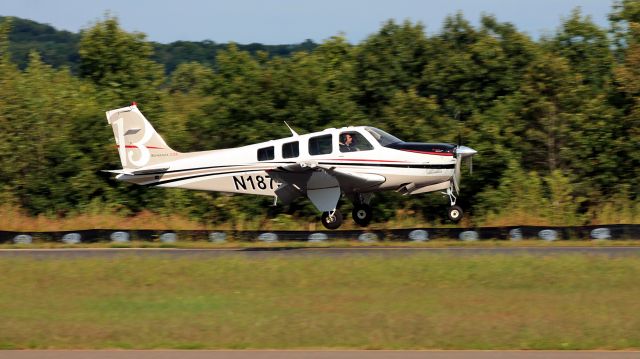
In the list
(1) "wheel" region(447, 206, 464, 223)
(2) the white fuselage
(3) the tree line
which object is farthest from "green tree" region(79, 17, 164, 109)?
(1) "wheel" region(447, 206, 464, 223)

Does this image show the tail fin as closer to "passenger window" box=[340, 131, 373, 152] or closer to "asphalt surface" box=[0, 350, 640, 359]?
"passenger window" box=[340, 131, 373, 152]

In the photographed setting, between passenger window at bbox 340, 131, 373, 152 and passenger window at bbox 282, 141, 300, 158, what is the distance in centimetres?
116

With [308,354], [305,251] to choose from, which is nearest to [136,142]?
[305,251]

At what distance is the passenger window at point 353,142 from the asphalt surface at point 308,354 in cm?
1343

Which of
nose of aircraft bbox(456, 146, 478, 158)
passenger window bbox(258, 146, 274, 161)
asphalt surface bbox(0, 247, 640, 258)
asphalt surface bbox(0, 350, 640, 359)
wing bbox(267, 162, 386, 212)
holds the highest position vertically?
passenger window bbox(258, 146, 274, 161)

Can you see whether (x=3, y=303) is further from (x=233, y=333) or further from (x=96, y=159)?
(x=96, y=159)

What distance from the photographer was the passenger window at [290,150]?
77.0ft

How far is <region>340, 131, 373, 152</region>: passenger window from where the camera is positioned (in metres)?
23.2

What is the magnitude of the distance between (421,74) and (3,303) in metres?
24.0

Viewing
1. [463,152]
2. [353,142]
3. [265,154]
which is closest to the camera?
[463,152]

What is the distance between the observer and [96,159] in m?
31.5

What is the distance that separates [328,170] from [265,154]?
1953 mm

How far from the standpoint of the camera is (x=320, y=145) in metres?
23.4

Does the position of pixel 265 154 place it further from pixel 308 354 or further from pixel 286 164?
pixel 308 354
